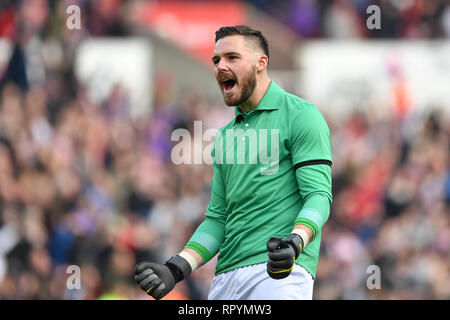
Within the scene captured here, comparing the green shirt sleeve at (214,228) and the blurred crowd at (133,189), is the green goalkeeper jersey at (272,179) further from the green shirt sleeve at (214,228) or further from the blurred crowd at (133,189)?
the blurred crowd at (133,189)

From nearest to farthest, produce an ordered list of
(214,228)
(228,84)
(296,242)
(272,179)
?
1. (296,242)
2. (272,179)
3. (228,84)
4. (214,228)

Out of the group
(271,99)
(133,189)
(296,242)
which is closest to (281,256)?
(296,242)

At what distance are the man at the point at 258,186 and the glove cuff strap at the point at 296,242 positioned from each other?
0.02m

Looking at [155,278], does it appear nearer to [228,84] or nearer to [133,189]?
[228,84]

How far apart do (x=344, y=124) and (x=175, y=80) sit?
340 cm

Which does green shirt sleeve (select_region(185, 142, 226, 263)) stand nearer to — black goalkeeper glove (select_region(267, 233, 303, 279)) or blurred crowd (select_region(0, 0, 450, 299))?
black goalkeeper glove (select_region(267, 233, 303, 279))

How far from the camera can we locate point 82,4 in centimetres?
1363

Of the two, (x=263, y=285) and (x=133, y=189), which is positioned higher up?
(x=263, y=285)

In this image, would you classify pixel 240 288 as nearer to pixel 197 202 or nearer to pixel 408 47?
pixel 197 202

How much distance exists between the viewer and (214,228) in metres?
4.20

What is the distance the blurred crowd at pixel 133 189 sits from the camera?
9.91 metres

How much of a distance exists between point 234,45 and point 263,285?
3.58 feet

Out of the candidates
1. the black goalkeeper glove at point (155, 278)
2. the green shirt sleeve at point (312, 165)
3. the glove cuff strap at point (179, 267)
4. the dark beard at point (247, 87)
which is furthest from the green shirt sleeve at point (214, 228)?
the green shirt sleeve at point (312, 165)

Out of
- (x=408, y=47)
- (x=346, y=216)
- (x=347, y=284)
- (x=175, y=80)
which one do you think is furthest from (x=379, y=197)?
(x=175, y=80)
